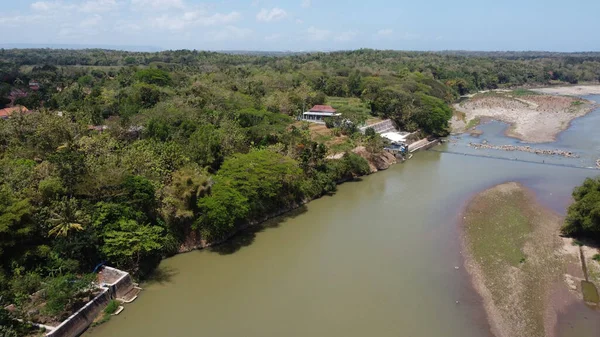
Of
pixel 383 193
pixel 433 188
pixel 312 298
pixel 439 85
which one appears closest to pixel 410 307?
pixel 312 298

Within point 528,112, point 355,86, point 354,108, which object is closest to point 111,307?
point 354,108

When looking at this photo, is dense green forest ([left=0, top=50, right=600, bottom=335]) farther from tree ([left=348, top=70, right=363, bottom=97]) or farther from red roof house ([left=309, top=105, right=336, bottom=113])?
tree ([left=348, top=70, right=363, bottom=97])

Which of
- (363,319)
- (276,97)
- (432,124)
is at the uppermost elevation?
(276,97)

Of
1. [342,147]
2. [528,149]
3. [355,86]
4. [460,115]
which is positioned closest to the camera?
[342,147]

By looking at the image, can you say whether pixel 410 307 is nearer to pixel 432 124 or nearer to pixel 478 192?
pixel 478 192

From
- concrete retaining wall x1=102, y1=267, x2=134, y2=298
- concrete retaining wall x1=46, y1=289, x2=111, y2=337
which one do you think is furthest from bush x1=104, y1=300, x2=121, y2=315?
concrete retaining wall x1=102, y1=267, x2=134, y2=298

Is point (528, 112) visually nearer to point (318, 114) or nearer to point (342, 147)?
point (318, 114)
